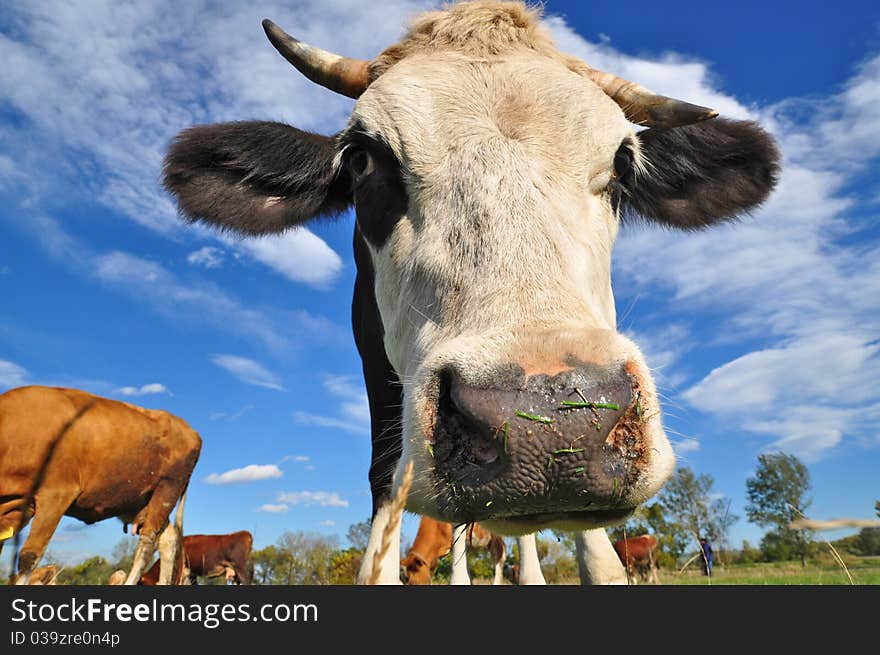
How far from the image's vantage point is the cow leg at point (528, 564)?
20.2 feet

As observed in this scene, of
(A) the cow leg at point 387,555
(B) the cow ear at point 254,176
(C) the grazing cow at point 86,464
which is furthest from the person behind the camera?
(C) the grazing cow at point 86,464

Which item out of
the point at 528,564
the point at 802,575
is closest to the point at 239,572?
the point at 528,564

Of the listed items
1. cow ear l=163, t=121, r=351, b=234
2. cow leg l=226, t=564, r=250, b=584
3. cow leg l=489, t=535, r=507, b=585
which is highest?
cow ear l=163, t=121, r=351, b=234

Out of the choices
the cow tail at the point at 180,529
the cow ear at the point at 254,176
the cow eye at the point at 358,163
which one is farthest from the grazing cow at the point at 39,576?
the cow tail at the point at 180,529

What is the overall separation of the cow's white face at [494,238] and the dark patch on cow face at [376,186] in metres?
0.01

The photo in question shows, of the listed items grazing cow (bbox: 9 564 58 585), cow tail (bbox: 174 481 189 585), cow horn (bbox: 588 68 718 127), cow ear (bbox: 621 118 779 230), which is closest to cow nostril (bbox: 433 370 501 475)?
cow horn (bbox: 588 68 718 127)

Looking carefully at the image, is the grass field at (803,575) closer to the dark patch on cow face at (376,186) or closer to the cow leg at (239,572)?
the dark patch on cow face at (376,186)

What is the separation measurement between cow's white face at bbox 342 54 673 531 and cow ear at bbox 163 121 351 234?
27.4 inches

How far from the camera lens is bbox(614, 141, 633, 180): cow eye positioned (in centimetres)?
380

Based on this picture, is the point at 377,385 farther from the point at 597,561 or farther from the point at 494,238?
the point at 494,238

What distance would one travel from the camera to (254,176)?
4773 mm

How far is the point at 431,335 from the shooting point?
113 inches

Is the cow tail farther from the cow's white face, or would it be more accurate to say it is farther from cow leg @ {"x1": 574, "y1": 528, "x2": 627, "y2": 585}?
the cow's white face
